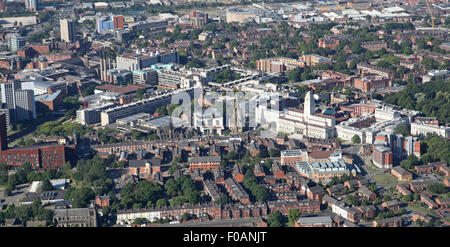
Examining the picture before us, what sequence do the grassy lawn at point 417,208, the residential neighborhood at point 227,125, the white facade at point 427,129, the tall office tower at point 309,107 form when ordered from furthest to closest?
the tall office tower at point 309,107, the white facade at point 427,129, the residential neighborhood at point 227,125, the grassy lawn at point 417,208

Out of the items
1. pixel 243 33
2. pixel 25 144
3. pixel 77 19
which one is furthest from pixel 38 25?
pixel 25 144

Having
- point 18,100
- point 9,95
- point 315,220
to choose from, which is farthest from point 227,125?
point 315,220

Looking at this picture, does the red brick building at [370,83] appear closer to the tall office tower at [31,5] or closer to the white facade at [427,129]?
the white facade at [427,129]

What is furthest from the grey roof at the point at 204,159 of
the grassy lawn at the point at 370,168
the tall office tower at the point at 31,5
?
the tall office tower at the point at 31,5

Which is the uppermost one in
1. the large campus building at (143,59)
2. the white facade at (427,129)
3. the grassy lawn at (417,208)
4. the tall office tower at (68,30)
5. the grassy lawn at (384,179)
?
the tall office tower at (68,30)

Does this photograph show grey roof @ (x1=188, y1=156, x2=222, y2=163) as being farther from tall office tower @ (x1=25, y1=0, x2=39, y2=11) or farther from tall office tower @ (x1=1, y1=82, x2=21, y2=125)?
tall office tower @ (x1=25, y1=0, x2=39, y2=11)

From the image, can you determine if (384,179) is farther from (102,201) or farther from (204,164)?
(102,201)
